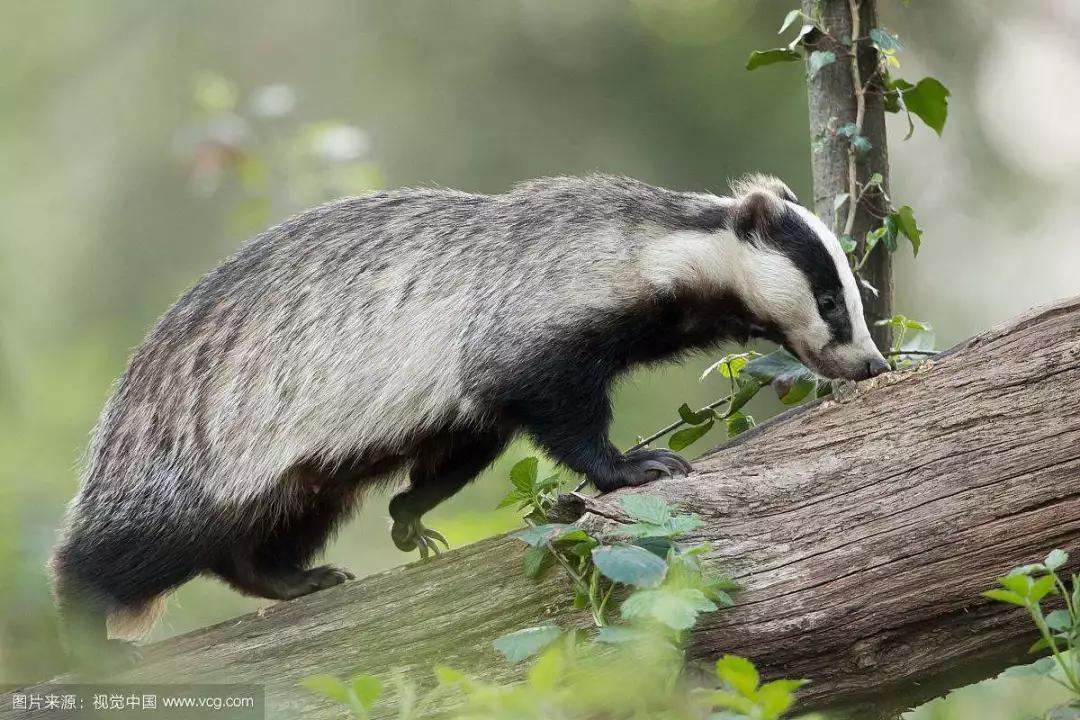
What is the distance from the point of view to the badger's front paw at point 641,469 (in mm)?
3795

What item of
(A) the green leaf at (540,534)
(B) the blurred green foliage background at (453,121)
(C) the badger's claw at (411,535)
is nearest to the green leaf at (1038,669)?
(A) the green leaf at (540,534)

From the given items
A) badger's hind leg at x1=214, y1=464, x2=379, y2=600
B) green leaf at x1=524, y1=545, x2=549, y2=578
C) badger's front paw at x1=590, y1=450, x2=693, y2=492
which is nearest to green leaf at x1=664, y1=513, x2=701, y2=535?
green leaf at x1=524, y1=545, x2=549, y2=578

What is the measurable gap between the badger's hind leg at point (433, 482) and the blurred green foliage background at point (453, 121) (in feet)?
9.36

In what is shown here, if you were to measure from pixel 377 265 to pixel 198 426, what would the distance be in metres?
0.82

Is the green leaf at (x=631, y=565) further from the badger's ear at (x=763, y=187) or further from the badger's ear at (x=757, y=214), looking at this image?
the badger's ear at (x=763, y=187)

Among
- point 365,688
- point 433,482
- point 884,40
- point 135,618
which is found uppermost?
point 884,40

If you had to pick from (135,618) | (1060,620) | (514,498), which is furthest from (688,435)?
(135,618)

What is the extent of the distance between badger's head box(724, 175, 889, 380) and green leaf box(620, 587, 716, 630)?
57.2 inches

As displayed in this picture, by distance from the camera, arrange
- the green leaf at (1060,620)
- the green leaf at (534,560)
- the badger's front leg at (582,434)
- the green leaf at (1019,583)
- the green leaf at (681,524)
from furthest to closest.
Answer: the badger's front leg at (582,434), the green leaf at (534,560), the green leaf at (681,524), the green leaf at (1060,620), the green leaf at (1019,583)

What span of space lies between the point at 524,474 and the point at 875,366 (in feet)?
3.92

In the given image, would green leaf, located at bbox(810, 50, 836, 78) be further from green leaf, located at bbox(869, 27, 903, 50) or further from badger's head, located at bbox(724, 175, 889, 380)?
badger's head, located at bbox(724, 175, 889, 380)

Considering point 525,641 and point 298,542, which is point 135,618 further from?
point 525,641

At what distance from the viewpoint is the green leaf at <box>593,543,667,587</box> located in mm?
2797

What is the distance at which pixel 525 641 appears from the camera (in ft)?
9.22
